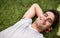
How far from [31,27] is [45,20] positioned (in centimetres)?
18

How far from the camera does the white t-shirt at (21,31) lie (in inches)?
78.4

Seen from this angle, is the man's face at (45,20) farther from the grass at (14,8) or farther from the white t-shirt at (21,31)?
the grass at (14,8)

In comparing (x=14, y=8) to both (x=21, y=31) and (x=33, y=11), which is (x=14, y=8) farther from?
(x=21, y=31)

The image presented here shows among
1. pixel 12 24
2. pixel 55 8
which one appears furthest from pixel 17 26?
pixel 55 8

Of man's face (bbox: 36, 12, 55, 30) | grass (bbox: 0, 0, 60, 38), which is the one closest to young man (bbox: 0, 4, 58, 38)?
man's face (bbox: 36, 12, 55, 30)

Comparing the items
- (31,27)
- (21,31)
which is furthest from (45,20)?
(21,31)

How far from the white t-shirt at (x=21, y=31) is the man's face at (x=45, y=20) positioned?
0.31ft

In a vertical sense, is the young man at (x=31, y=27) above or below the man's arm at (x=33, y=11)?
below

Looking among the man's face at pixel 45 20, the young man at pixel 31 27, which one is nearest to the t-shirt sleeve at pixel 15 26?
the young man at pixel 31 27

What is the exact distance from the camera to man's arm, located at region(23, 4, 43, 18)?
2193 millimetres

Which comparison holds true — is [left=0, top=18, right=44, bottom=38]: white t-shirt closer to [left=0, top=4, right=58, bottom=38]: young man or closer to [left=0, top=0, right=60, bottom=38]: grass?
[left=0, top=4, right=58, bottom=38]: young man

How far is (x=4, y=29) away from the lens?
2.19 m

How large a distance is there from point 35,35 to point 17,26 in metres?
0.23

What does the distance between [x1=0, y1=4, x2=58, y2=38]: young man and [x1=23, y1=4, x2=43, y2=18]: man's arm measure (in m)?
0.02
